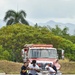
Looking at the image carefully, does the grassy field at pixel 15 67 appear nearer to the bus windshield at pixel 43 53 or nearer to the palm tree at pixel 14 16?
the bus windshield at pixel 43 53

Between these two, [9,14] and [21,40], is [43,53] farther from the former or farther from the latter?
[9,14]

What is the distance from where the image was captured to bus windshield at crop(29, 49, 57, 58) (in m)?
28.2

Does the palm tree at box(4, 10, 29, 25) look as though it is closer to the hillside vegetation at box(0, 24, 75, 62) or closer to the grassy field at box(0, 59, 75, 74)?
the hillside vegetation at box(0, 24, 75, 62)

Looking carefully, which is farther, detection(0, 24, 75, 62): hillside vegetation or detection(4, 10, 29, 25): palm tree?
detection(4, 10, 29, 25): palm tree

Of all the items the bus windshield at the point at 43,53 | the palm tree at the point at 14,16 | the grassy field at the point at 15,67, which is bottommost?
the grassy field at the point at 15,67

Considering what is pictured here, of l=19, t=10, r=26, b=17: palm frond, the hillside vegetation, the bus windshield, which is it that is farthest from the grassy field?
l=19, t=10, r=26, b=17: palm frond

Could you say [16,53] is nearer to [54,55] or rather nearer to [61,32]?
[54,55]

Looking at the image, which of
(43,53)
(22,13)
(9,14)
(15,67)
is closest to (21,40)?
(9,14)

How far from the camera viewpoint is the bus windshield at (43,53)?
92.7 ft

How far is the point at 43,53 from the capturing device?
93.9 feet

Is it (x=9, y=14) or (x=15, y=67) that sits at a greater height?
(x=9, y=14)

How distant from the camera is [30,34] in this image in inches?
2126

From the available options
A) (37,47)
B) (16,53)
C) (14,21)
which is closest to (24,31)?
(16,53)

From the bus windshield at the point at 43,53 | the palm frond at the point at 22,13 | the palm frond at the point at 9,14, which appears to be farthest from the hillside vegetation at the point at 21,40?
the bus windshield at the point at 43,53
